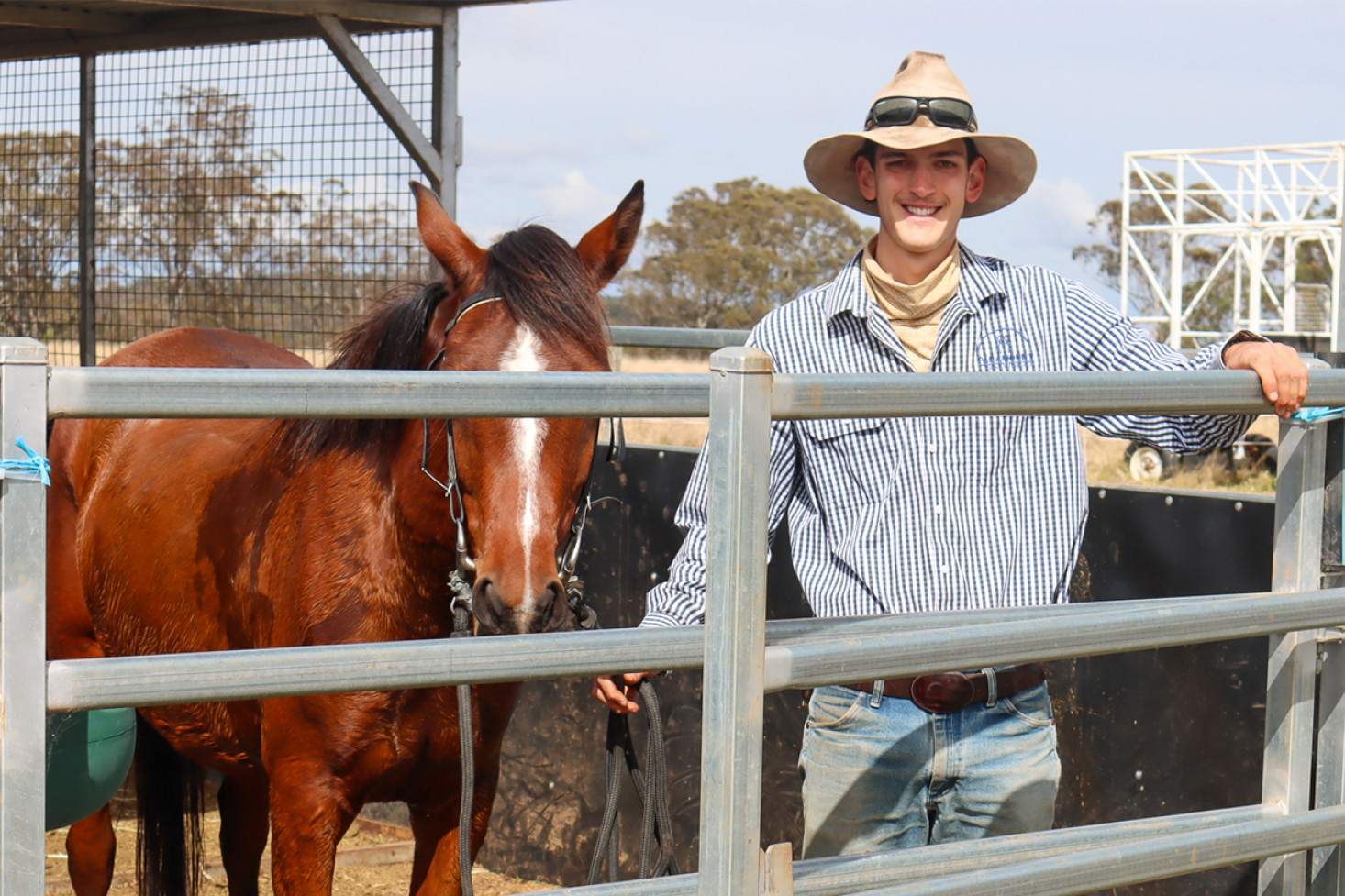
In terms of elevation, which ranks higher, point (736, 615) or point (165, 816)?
point (736, 615)

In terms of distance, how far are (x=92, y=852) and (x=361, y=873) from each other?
111cm

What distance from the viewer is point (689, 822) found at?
14.2 feet

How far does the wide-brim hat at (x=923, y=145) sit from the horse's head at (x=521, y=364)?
0.41 metres

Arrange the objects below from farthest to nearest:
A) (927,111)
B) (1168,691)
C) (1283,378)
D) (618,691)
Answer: (1168,691) < (927,111) < (618,691) < (1283,378)

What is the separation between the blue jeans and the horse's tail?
7.86 feet

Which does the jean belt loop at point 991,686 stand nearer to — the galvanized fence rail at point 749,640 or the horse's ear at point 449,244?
the galvanized fence rail at point 749,640

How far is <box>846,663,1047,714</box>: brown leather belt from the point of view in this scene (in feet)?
7.60

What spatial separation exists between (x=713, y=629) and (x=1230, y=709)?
6.69ft

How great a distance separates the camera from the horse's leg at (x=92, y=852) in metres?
3.99

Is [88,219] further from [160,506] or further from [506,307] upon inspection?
[506,307]

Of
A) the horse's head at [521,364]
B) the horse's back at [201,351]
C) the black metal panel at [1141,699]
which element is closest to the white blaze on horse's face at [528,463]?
the horse's head at [521,364]

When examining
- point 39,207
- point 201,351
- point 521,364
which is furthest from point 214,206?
point 521,364

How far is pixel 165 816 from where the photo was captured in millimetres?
4070

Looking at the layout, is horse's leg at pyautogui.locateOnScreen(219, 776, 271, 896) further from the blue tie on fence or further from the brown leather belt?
the blue tie on fence
